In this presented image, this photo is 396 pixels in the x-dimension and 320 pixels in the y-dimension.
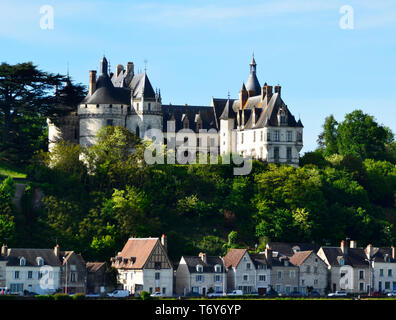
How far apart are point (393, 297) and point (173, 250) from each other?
863 inches

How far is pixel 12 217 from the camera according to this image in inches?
4911

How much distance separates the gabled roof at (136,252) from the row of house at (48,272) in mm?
2041

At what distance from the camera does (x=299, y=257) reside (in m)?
126

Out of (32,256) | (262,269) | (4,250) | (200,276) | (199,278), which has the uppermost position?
(4,250)

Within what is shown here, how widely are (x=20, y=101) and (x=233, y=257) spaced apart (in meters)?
29.9

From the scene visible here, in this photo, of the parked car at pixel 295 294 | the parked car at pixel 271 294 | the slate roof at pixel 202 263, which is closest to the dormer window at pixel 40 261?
the slate roof at pixel 202 263

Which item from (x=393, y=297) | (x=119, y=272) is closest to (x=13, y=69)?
(x=119, y=272)

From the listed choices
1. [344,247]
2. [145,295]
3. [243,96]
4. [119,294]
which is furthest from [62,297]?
[243,96]

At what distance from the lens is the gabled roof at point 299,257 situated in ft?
409

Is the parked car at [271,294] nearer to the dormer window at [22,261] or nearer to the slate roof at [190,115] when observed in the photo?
the dormer window at [22,261]

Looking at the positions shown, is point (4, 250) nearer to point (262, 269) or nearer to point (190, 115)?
point (262, 269)

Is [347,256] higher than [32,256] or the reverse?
higher

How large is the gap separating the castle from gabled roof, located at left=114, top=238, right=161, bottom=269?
2184 centimetres

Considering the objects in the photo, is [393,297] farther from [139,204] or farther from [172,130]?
[172,130]
